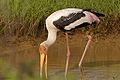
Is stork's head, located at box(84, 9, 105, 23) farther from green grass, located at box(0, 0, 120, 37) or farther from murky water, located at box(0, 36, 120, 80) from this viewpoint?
green grass, located at box(0, 0, 120, 37)

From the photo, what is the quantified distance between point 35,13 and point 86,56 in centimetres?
169

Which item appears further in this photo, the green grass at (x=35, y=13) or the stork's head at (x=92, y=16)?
the green grass at (x=35, y=13)

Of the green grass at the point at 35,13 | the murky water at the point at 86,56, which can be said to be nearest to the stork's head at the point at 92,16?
the murky water at the point at 86,56

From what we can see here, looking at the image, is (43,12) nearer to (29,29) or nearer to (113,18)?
(29,29)

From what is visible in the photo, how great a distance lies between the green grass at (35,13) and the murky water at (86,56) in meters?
0.35

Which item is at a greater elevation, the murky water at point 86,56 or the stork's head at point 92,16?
the stork's head at point 92,16

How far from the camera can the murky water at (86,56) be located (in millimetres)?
7406

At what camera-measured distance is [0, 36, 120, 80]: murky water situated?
7.41m

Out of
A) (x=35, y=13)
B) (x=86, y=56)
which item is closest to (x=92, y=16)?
(x=86, y=56)

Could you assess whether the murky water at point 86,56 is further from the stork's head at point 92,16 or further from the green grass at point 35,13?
the stork's head at point 92,16

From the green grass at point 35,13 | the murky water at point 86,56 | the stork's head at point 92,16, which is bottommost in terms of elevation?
the murky water at point 86,56

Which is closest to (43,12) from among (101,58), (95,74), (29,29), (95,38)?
(29,29)

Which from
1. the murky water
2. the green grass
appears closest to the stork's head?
the murky water

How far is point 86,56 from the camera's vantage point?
871 centimetres
